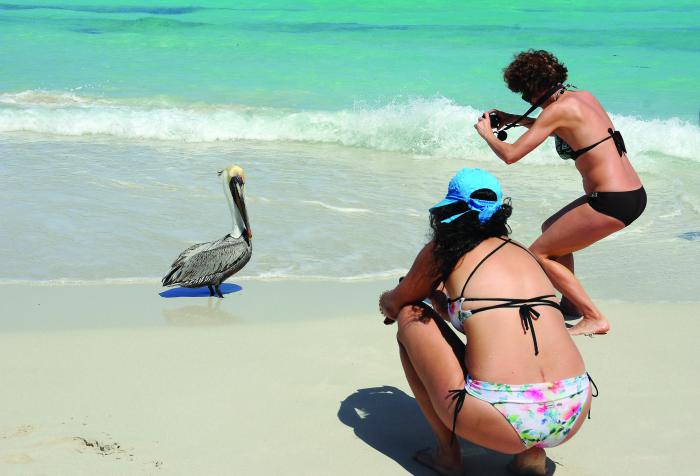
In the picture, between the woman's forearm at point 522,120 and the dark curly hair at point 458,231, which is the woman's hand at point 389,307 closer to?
the dark curly hair at point 458,231

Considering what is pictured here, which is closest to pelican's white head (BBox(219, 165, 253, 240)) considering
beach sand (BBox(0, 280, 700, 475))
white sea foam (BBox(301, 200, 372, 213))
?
beach sand (BBox(0, 280, 700, 475))

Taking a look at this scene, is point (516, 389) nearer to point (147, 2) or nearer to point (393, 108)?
point (393, 108)

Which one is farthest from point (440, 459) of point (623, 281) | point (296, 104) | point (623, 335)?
point (296, 104)

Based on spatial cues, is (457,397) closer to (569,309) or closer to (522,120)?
(522,120)

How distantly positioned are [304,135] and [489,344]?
9.27m

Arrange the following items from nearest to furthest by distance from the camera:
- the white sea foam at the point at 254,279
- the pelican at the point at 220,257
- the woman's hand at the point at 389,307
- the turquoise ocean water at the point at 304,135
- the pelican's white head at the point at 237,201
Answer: the woman's hand at the point at 389,307 → the pelican at the point at 220,257 → the white sea foam at the point at 254,279 → the pelican's white head at the point at 237,201 → the turquoise ocean water at the point at 304,135

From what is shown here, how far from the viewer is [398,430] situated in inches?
154

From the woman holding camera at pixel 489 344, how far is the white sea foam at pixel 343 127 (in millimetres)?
8199

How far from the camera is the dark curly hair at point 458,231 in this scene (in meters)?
3.27

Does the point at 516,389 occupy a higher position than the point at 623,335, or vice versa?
the point at 516,389

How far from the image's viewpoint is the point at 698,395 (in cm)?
424

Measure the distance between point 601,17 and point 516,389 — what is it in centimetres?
2500

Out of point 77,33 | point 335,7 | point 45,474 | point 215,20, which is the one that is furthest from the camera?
point 335,7

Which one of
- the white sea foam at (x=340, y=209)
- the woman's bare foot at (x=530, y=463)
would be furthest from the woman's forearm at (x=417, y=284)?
the white sea foam at (x=340, y=209)
